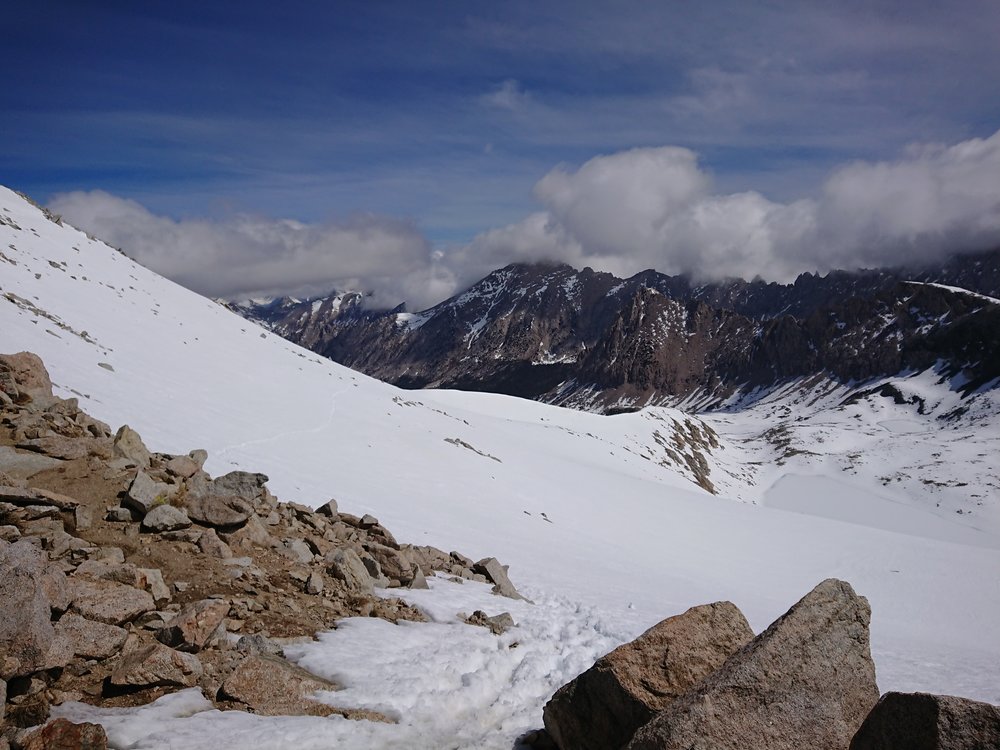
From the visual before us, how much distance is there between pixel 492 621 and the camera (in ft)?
37.1

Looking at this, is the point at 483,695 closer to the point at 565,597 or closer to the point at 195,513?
the point at 195,513

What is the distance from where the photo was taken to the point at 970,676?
15.8 meters

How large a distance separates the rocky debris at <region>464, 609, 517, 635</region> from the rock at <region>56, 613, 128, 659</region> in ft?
19.6

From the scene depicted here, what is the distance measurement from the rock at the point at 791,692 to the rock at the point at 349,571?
22.5 feet

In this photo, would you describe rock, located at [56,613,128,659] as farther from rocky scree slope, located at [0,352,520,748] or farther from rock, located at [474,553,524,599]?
rock, located at [474,553,524,599]

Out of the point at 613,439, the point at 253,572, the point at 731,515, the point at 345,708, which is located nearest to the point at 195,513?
the point at 253,572

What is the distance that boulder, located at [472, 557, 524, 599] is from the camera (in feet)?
47.7

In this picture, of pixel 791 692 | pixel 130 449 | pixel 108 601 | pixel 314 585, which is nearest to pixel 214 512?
pixel 314 585

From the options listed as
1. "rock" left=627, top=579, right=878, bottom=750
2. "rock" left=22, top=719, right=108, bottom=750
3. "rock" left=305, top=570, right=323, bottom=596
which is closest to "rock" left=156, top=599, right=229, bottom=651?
"rock" left=22, top=719, right=108, bottom=750

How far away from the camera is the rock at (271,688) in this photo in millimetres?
6875

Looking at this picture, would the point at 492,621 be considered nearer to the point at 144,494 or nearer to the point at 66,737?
the point at 144,494

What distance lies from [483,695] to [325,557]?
459 cm

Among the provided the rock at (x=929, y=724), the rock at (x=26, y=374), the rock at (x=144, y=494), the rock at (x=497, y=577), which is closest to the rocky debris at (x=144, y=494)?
the rock at (x=144, y=494)

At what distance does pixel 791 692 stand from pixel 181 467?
38.0 ft
